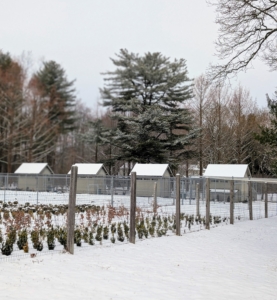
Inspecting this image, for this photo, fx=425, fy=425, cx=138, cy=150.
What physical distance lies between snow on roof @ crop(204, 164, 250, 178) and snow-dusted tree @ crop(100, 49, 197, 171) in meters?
7.11

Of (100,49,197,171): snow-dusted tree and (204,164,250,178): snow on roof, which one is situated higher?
(100,49,197,171): snow-dusted tree

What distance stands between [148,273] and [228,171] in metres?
26.9

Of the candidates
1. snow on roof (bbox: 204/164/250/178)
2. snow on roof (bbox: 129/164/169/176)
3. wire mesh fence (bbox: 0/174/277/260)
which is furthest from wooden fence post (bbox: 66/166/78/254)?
snow on roof (bbox: 204/164/250/178)

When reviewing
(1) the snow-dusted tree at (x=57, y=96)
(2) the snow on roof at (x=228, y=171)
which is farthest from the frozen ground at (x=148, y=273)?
(1) the snow-dusted tree at (x=57, y=96)

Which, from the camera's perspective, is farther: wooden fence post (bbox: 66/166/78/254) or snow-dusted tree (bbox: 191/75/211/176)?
snow-dusted tree (bbox: 191/75/211/176)

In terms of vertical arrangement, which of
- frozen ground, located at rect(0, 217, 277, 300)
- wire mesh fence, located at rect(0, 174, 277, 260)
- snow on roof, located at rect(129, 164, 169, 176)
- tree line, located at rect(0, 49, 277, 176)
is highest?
tree line, located at rect(0, 49, 277, 176)

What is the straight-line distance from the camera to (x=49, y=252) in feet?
28.5

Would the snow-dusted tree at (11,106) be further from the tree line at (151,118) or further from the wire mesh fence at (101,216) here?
the wire mesh fence at (101,216)

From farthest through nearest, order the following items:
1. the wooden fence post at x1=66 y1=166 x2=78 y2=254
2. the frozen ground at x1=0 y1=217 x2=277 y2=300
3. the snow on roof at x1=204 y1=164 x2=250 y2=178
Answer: the snow on roof at x1=204 y1=164 x2=250 y2=178
the wooden fence post at x1=66 y1=166 x2=78 y2=254
the frozen ground at x1=0 y1=217 x2=277 y2=300

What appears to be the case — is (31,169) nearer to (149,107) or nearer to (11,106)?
(11,106)

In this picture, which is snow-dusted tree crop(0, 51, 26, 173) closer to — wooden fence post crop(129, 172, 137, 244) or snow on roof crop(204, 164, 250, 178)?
snow on roof crop(204, 164, 250, 178)

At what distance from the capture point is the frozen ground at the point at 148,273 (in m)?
6.09

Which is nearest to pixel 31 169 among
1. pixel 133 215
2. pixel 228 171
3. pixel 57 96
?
pixel 57 96

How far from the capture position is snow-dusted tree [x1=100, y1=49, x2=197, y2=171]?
41.2 meters
